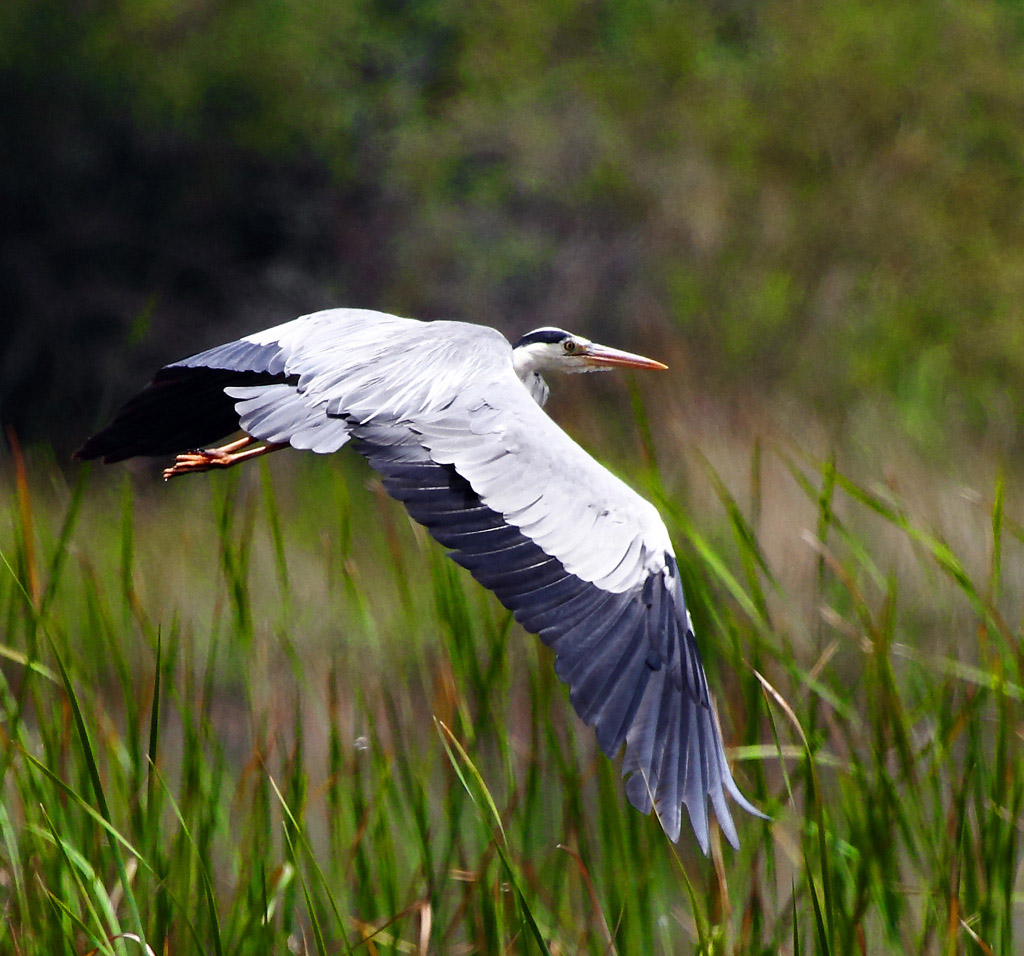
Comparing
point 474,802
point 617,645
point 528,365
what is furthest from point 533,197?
point 474,802

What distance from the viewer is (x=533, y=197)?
11586 mm

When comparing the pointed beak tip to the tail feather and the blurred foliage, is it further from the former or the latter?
the blurred foliage

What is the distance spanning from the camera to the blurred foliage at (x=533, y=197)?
10289mm

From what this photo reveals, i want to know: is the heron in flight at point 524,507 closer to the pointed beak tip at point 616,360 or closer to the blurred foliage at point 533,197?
the pointed beak tip at point 616,360

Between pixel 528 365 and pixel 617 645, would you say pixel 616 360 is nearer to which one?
pixel 528 365

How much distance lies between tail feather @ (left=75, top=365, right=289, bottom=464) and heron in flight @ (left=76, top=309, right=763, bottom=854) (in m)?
0.02

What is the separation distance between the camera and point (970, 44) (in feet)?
40.9

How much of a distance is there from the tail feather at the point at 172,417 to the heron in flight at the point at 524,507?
0.07 ft

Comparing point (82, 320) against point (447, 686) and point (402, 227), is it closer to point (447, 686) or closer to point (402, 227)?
point (402, 227)

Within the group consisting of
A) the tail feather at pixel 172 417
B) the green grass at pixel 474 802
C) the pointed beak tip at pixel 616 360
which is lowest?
the green grass at pixel 474 802

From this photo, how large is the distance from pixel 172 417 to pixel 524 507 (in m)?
1.11

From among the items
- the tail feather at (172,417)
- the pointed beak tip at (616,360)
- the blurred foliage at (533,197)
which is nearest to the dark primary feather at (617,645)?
the tail feather at (172,417)

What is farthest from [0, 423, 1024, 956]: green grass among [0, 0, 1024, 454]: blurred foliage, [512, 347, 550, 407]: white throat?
[0, 0, 1024, 454]: blurred foliage

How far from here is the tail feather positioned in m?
2.97
